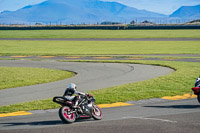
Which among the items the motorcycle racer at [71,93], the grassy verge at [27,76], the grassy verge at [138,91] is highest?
the motorcycle racer at [71,93]

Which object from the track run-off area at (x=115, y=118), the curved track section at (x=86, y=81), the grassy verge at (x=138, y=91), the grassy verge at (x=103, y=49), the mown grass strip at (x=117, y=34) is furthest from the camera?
the mown grass strip at (x=117, y=34)

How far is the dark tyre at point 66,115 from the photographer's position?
13.6 metres

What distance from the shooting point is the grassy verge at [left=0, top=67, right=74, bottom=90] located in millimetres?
26769

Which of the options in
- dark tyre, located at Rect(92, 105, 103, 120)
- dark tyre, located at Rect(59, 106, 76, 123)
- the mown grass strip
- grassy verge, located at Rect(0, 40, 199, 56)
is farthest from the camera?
the mown grass strip

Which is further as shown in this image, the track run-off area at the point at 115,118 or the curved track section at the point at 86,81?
the curved track section at the point at 86,81

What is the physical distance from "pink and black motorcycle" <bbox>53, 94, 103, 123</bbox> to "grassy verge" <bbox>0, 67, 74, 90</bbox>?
1146 cm

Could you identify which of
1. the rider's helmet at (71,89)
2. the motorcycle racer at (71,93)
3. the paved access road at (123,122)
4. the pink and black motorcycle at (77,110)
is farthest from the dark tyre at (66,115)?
the rider's helmet at (71,89)

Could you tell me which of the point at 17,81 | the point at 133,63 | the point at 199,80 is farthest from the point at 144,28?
the point at 199,80

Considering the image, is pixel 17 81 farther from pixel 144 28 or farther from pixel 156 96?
pixel 144 28

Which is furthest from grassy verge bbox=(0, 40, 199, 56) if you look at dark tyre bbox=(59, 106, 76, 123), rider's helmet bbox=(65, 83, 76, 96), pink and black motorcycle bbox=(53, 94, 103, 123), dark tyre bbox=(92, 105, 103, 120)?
rider's helmet bbox=(65, 83, 76, 96)

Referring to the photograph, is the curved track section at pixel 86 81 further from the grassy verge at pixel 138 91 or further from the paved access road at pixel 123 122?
the paved access road at pixel 123 122

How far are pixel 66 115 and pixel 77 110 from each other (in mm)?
512

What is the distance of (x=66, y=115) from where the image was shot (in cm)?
1379

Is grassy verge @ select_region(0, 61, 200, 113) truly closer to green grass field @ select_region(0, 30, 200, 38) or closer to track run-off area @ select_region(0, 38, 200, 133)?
track run-off area @ select_region(0, 38, 200, 133)
